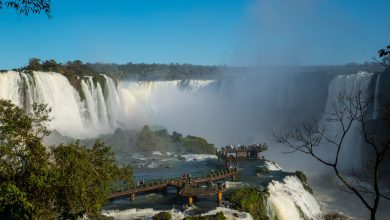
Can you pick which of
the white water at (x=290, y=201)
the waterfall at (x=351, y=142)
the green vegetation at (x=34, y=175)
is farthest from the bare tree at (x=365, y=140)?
the green vegetation at (x=34, y=175)

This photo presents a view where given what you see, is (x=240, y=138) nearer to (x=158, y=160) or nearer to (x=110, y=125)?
(x=110, y=125)

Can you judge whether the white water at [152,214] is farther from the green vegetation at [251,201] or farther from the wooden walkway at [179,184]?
the wooden walkway at [179,184]

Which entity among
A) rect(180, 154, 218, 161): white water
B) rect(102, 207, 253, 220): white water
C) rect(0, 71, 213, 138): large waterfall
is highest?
rect(0, 71, 213, 138): large waterfall

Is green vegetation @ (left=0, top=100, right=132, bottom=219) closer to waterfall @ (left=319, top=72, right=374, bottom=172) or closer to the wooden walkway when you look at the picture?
the wooden walkway

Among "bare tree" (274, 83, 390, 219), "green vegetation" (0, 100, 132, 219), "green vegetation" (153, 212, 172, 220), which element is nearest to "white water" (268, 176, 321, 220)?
"bare tree" (274, 83, 390, 219)

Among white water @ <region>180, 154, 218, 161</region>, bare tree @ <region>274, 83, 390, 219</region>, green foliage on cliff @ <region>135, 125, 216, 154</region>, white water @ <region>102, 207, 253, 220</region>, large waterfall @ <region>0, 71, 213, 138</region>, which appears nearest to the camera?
bare tree @ <region>274, 83, 390, 219</region>
